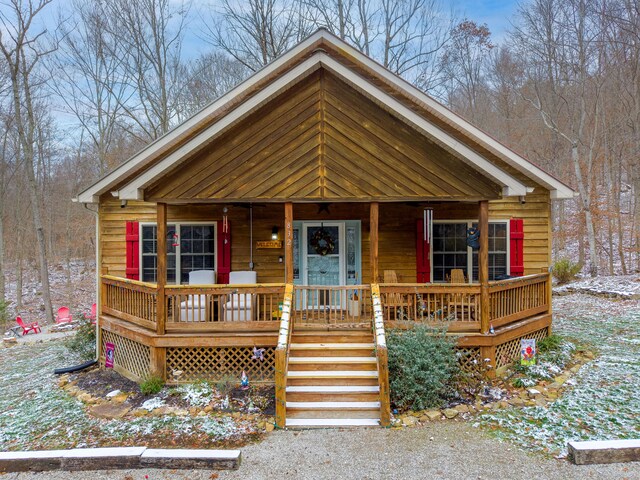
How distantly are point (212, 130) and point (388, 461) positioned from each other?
5707mm

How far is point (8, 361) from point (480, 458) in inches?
445

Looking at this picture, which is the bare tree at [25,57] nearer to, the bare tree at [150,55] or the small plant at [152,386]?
the bare tree at [150,55]

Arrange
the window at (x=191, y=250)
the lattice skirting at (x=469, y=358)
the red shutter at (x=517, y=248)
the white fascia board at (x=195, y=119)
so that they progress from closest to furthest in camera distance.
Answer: the lattice skirting at (x=469, y=358) < the white fascia board at (x=195, y=119) < the red shutter at (x=517, y=248) < the window at (x=191, y=250)

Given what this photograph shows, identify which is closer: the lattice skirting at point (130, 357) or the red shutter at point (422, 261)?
the lattice skirting at point (130, 357)

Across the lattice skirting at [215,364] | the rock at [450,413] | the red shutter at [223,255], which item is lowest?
the rock at [450,413]

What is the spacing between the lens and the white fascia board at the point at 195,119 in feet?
25.6

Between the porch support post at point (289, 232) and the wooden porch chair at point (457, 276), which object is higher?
the porch support post at point (289, 232)

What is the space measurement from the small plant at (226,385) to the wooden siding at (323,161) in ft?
10.4

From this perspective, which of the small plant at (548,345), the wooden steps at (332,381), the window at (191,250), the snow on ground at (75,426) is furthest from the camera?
the window at (191,250)

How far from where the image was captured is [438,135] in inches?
278

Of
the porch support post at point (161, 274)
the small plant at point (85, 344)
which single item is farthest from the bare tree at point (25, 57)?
the porch support post at point (161, 274)

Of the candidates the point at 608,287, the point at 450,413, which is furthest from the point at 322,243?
the point at 608,287

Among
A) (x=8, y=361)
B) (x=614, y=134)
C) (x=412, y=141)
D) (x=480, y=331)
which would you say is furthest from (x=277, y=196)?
(x=614, y=134)

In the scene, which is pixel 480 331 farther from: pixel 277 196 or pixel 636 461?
pixel 277 196
